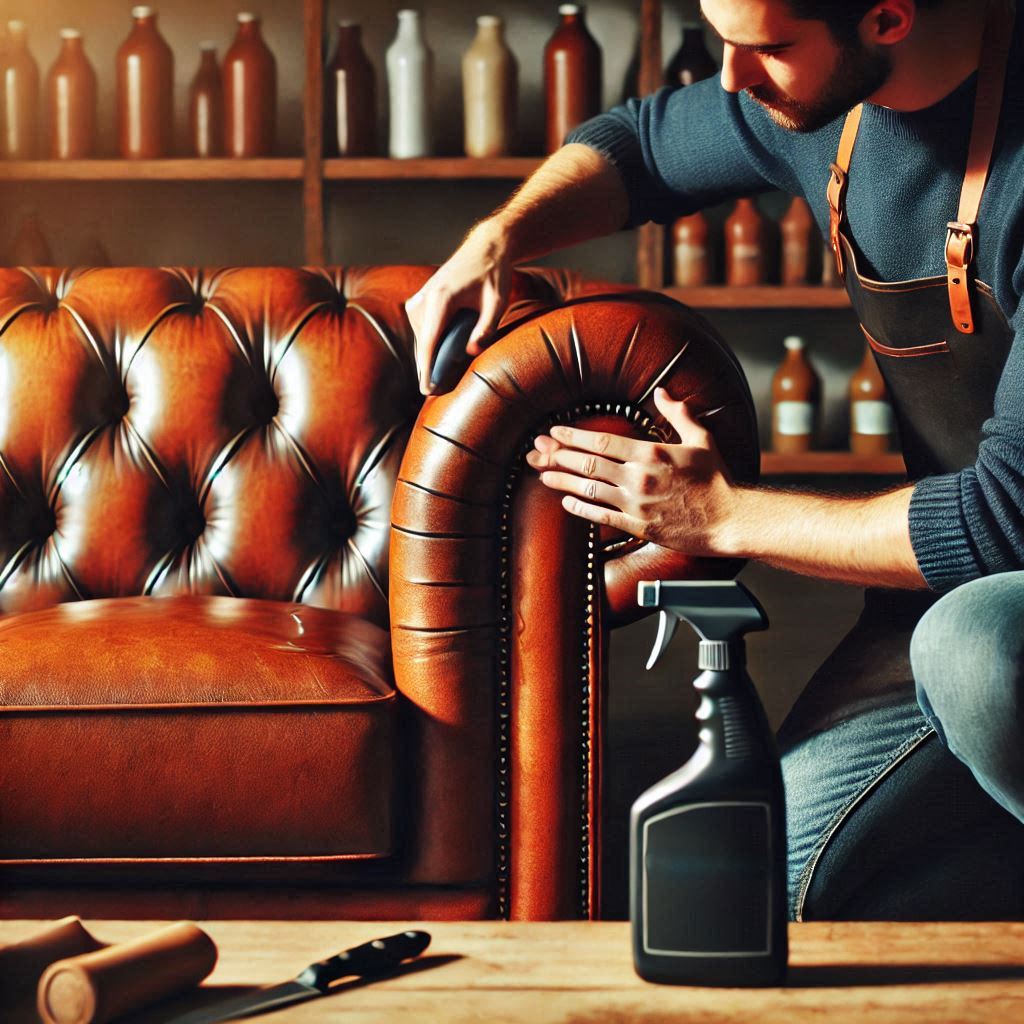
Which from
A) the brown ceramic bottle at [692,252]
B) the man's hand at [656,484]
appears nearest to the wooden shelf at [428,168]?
the brown ceramic bottle at [692,252]

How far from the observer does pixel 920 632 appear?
3.25ft

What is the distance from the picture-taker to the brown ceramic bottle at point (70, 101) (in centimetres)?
262

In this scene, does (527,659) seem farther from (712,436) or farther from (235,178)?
(235,178)

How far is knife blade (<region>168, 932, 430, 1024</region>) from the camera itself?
24.3 inches

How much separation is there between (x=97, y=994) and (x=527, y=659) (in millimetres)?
589

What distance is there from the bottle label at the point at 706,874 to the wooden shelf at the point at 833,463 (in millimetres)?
1905

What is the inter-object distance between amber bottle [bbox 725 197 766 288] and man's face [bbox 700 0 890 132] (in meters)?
1.43

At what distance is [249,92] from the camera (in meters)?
2.60

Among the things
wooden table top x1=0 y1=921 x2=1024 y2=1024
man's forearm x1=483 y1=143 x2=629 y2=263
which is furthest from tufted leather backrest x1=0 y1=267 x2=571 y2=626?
wooden table top x1=0 y1=921 x2=1024 y2=1024

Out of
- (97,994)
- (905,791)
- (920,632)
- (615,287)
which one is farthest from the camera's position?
(615,287)

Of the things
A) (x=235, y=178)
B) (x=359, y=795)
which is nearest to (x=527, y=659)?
(x=359, y=795)

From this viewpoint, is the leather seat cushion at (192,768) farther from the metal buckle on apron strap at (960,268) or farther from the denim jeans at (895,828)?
the metal buckle on apron strap at (960,268)

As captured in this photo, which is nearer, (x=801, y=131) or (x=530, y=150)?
(x=801, y=131)

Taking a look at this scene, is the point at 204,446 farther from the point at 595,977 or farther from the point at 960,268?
the point at 595,977
